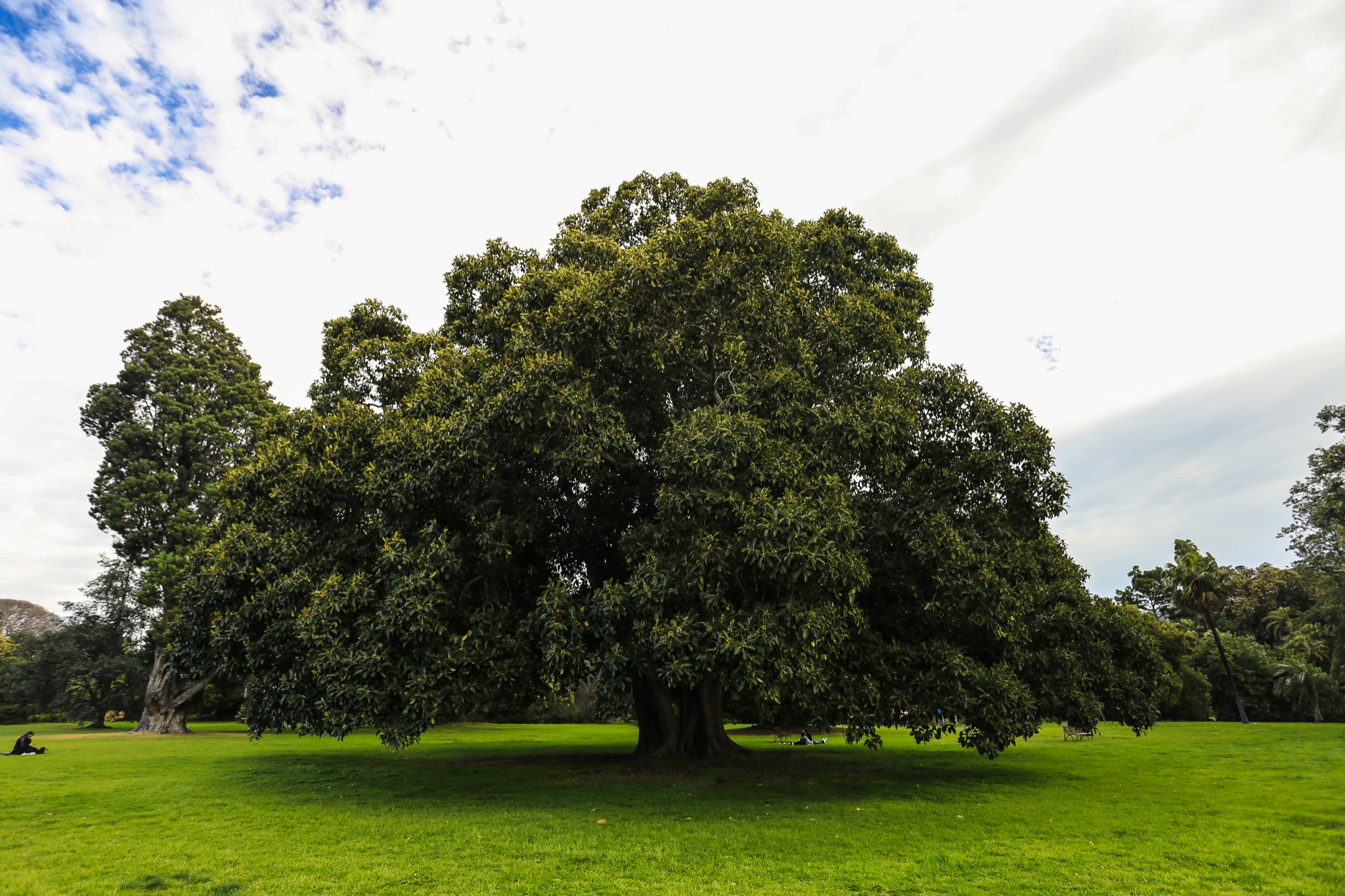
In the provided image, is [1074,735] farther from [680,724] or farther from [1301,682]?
[1301,682]

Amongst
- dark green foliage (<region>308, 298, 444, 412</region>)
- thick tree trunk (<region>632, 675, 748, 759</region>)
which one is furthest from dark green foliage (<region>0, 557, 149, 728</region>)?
thick tree trunk (<region>632, 675, 748, 759</region>)

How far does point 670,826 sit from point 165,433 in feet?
118

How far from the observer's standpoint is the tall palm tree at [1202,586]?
4525 centimetres

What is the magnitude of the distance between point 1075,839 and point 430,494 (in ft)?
41.5

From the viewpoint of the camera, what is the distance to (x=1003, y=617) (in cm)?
1361

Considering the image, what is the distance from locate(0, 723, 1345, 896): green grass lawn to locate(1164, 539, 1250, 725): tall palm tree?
27.8 meters

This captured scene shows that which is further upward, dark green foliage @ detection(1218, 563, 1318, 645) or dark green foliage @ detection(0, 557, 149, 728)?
dark green foliage @ detection(1218, 563, 1318, 645)

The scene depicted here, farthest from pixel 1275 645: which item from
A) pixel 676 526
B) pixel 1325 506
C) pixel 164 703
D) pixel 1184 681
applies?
pixel 164 703

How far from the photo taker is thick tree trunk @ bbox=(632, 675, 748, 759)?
19.4 m

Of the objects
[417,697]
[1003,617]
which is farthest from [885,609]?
[417,697]

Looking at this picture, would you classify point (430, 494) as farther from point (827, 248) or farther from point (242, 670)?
point (827, 248)

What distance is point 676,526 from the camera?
42.0 feet

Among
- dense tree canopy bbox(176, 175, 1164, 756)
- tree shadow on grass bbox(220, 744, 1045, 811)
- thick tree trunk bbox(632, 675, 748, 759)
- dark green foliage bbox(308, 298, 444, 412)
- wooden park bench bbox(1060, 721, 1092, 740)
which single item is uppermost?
dark green foliage bbox(308, 298, 444, 412)

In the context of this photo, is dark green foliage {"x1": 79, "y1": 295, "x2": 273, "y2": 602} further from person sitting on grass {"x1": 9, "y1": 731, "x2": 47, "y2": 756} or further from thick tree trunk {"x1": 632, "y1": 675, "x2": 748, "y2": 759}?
thick tree trunk {"x1": 632, "y1": 675, "x2": 748, "y2": 759}
